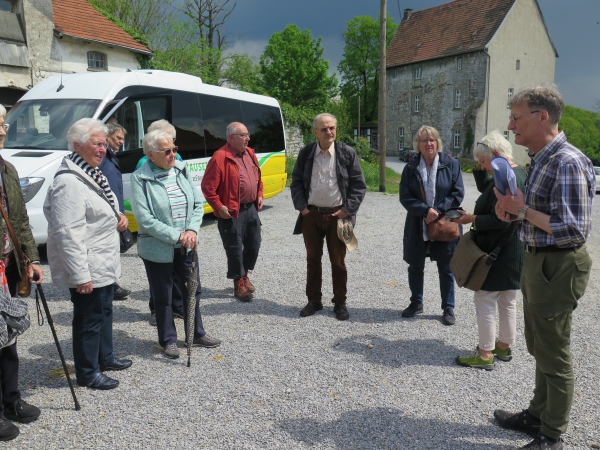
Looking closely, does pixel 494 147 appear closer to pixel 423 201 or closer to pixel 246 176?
pixel 423 201

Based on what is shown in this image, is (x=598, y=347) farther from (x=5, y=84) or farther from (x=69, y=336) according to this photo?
(x=5, y=84)

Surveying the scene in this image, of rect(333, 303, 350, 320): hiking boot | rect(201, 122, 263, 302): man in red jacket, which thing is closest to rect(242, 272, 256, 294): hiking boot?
rect(201, 122, 263, 302): man in red jacket

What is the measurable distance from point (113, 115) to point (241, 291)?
4054 millimetres

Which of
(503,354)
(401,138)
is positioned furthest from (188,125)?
(401,138)

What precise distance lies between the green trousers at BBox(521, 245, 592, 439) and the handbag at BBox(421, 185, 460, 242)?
2.00 meters

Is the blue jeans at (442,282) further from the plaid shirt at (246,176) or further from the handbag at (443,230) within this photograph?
the plaid shirt at (246,176)

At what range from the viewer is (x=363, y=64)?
198 ft

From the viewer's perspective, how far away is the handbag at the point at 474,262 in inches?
157

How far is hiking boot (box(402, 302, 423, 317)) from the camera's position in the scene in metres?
5.41

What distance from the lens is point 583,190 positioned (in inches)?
103

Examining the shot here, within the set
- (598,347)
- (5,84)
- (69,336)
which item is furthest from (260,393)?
(5,84)

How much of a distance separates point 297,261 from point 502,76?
41662mm

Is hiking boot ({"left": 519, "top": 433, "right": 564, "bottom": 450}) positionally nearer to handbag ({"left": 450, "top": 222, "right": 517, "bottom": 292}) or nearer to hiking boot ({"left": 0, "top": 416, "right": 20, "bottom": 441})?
handbag ({"left": 450, "top": 222, "right": 517, "bottom": 292})

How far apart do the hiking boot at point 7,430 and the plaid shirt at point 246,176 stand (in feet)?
11.4
